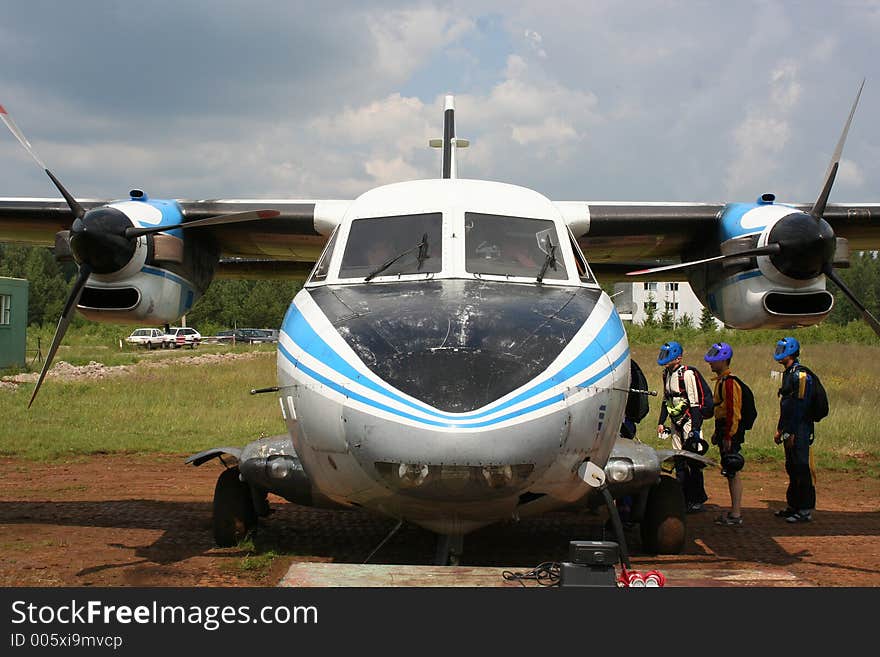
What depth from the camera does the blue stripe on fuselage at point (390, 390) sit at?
4281mm

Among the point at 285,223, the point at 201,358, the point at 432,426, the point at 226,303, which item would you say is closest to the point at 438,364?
the point at 432,426

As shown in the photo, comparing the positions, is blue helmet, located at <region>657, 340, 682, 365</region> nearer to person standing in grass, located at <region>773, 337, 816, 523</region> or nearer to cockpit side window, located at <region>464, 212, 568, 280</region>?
person standing in grass, located at <region>773, 337, 816, 523</region>

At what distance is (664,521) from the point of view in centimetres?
745

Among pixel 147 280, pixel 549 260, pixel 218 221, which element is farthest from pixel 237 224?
pixel 549 260

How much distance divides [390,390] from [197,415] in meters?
16.9

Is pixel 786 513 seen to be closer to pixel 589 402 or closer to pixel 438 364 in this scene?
pixel 589 402

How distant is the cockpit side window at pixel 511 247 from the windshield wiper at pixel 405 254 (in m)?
0.30

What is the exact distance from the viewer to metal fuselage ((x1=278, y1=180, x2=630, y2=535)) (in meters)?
4.22

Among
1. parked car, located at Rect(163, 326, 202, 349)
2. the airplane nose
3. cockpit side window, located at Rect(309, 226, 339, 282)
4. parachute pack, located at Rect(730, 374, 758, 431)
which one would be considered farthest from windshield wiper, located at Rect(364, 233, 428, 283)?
parked car, located at Rect(163, 326, 202, 349)

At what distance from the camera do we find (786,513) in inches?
381

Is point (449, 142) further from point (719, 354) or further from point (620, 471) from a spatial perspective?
point (620, 471)

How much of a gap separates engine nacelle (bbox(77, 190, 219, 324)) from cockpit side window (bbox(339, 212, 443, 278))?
2.86 meters

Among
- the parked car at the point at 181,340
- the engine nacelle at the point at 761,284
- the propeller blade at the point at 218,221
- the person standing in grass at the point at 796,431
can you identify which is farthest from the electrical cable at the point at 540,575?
the parked car at the point at 181,340
